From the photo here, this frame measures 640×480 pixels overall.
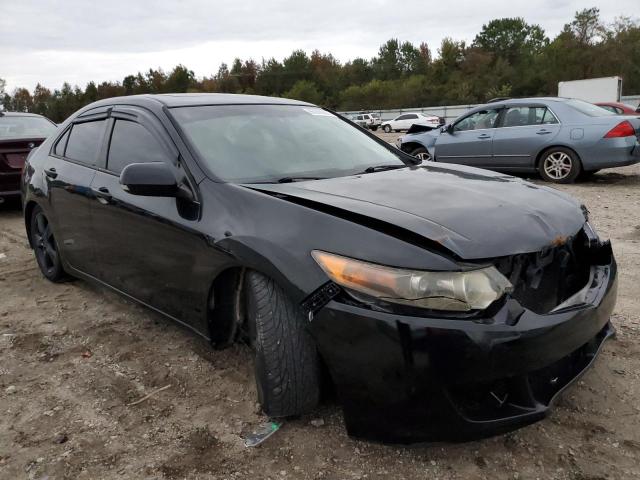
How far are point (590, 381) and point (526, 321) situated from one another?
1.02 metres

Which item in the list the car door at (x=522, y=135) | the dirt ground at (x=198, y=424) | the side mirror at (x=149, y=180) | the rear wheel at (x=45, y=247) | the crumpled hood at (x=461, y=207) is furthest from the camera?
the car door at (x=522, y=135)

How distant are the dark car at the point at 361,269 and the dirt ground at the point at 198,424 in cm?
21

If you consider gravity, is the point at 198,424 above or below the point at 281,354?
below

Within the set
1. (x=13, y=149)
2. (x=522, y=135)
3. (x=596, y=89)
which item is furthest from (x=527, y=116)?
(x=596, y=89)

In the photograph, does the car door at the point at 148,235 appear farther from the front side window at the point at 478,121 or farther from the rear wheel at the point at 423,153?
the rear wheel at the point at 423,153

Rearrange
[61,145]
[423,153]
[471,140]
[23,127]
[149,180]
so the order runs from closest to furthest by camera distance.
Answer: [149,180], [61,145], [23,127], [471,140], [423,153]

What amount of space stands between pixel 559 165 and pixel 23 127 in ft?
26.2

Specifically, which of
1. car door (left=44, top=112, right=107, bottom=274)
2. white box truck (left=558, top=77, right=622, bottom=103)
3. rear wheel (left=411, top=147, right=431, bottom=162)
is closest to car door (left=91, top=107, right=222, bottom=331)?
car door (left=44, top=112, right=107, bottom=274)

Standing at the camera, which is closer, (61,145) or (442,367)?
(442,367)

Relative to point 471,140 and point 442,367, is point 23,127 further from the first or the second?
point 442,367

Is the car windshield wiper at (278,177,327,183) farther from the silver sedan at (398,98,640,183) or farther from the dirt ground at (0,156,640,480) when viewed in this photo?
the silver sedan at (398,98,640,183)

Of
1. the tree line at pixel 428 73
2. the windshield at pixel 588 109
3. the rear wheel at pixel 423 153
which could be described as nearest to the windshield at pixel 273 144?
the windshield at pixel 588 109

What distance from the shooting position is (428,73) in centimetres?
7419

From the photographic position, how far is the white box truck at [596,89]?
88.7 feet
